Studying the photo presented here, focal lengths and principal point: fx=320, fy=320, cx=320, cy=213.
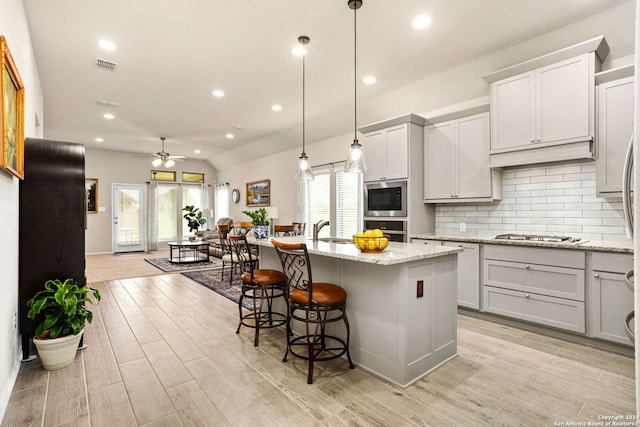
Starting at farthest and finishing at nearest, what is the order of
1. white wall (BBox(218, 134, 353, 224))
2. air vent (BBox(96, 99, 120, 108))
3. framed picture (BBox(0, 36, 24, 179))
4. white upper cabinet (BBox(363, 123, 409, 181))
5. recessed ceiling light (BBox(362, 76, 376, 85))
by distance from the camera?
white wall (BBox(218, 134, 353, 224))
air vent (BBox(96, 99, 120, 108))
white upper cabinet (BBox(363, 123, 409, 181))
recessed ceiling light (BBox(362, 76, 376, 85))
framed picture (BBox(0, 36, 24, 179))

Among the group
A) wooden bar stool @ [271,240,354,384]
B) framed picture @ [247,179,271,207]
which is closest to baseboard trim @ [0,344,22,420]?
wooden bar stool @ [271,240,354,384]

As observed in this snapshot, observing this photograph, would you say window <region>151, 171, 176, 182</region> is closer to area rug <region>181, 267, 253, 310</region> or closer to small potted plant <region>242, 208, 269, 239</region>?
area rug <region>181, 267, 253, 310</region>

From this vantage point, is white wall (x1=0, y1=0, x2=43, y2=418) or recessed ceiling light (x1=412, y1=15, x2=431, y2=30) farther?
recessed ceiling light (x1=412, y1=15, x2=431, y2=30)

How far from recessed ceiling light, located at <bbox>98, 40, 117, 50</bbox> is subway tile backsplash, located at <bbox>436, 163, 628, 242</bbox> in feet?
15.2

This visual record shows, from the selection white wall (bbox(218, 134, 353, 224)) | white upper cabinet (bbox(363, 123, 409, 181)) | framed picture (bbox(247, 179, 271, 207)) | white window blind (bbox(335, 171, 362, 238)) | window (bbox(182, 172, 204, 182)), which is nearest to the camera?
white upper cabinet (bbox(363, 123, 409, 181))

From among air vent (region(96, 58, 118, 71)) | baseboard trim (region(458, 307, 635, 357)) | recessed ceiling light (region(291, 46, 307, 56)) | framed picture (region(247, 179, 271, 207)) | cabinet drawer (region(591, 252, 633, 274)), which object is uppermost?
air vent (region(96, 58, 118, 71))

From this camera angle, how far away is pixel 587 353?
279 cm

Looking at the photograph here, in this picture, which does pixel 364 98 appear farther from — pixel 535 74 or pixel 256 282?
pixel 256 282

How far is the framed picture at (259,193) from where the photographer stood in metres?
8.76

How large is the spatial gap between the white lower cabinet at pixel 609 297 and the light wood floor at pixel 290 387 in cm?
20

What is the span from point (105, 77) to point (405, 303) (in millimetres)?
4819

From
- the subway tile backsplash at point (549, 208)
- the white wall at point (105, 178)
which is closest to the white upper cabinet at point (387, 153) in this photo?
the subway tile backsplash at point (549, 208)

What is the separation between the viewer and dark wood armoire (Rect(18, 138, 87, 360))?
8.75 feet

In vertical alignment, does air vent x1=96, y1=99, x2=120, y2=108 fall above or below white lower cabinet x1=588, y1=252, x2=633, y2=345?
above
